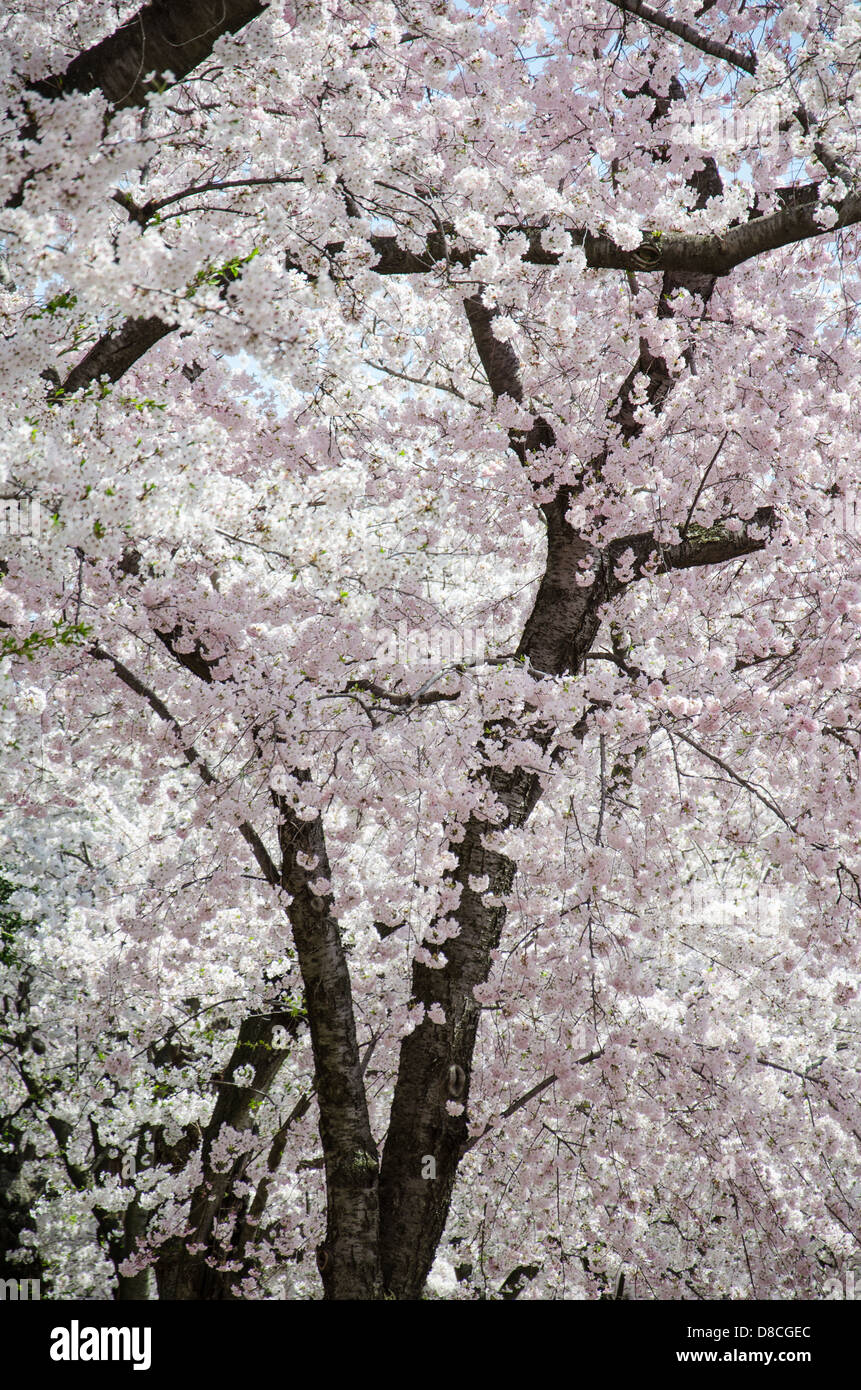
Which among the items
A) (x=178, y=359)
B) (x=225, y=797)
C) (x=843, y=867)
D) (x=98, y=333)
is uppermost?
(x=178, y=359)

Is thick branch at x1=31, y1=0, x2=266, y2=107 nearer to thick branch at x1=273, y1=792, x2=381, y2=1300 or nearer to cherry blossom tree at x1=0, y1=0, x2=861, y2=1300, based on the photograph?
cherry blossom tree at x1=0, y1=0, x2=861, y2=1300

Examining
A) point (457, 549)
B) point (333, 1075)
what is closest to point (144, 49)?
point (333, 1075)

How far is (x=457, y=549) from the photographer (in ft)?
30.4

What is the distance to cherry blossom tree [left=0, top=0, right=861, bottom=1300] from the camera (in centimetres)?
Result: 392

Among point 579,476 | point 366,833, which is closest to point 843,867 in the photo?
point 579,476

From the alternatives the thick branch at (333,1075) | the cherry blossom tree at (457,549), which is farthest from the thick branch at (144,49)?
the thick branch at (333,1075)

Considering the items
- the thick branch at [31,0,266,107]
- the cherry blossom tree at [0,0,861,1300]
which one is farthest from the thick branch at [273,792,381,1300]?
the thick branch at [31,0,266,107]

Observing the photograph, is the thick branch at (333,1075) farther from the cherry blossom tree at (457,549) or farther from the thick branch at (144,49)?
the thick branch at (144,49)

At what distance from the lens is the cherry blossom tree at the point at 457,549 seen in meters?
3.92

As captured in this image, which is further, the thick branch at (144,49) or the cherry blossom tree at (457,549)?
the cherry blossom tree at (457,549)
